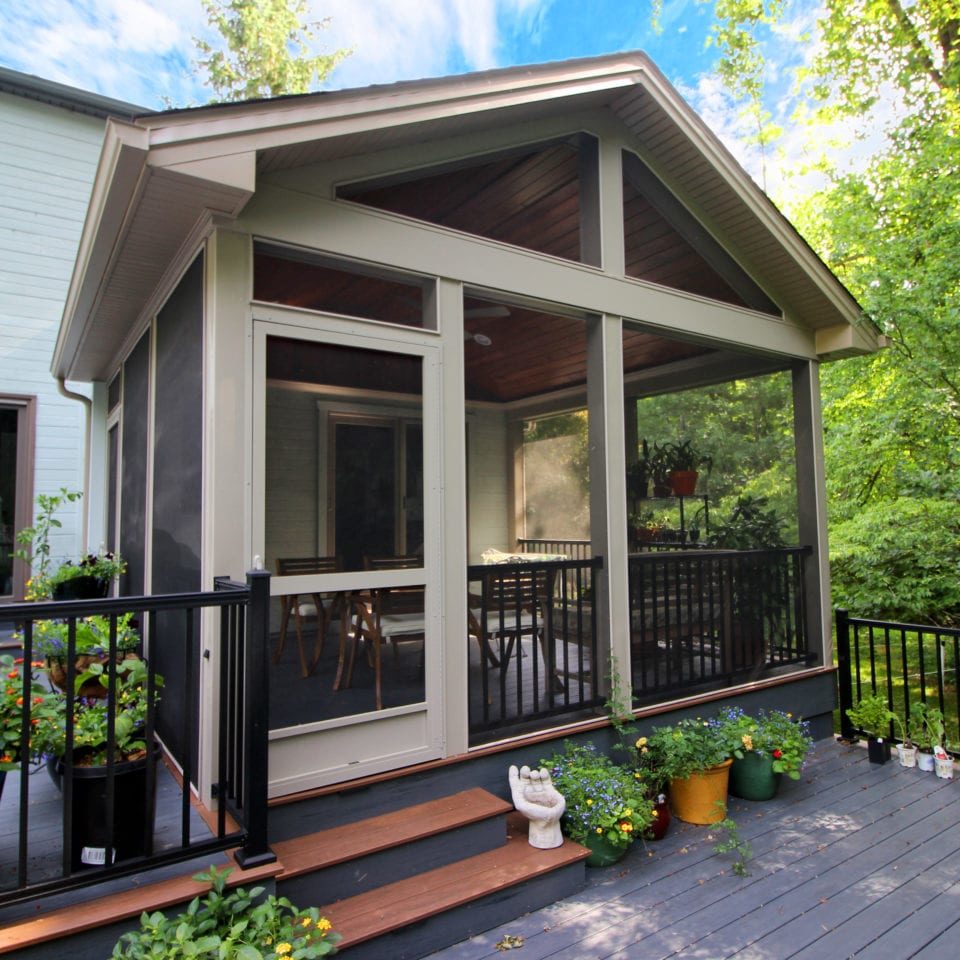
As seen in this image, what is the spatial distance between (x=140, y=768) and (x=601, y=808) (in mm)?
1923

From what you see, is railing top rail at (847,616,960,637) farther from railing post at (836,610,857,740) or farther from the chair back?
the chair back

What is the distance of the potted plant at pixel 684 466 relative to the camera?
222 inches

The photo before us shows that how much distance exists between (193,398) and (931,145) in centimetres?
785

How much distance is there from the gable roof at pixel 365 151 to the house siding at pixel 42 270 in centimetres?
83

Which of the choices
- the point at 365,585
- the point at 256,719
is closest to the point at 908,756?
the point at 365,585

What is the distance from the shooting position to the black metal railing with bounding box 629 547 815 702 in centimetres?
408

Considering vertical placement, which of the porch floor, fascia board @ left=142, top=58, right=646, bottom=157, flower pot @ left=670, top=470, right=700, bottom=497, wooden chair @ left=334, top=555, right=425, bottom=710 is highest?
fascia board @ left=142, top=58, right=646, bottom=157

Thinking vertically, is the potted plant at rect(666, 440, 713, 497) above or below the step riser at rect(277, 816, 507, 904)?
above

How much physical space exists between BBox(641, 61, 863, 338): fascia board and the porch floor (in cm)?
328

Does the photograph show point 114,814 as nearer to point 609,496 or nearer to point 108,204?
point 108,204

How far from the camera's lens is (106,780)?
2.14 metres

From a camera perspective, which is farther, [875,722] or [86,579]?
[875,722]

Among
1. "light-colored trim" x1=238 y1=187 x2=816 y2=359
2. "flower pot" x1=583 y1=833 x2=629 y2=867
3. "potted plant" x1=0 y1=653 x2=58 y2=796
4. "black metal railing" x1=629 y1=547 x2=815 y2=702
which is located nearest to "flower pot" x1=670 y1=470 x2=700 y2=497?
"black metal railing" x1=629 y1=547 x2=815 y2=702

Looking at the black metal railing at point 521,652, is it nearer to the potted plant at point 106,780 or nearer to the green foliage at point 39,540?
the potted plant at point 106,780
